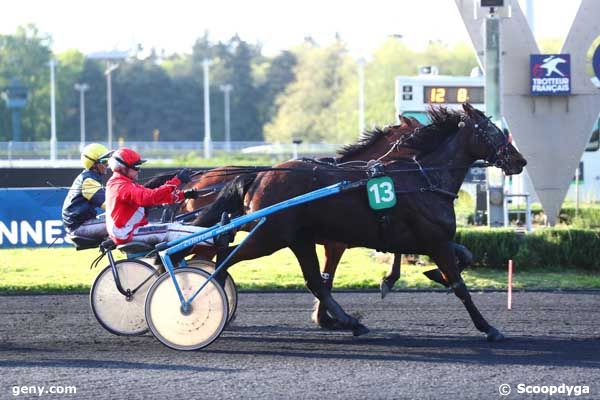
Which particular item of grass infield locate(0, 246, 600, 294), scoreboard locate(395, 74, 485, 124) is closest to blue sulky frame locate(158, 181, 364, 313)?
grass infield locate(0, 246, 600, 294)

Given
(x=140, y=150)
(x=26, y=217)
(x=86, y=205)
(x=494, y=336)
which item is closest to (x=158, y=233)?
(x=86, y=205)

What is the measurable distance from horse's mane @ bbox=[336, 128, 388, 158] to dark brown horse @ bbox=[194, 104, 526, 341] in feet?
1.99

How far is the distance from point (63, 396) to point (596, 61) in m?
11.8

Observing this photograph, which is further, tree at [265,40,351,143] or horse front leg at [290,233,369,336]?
tree at [265,40,351,143]

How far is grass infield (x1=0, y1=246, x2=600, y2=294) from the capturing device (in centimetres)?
1142

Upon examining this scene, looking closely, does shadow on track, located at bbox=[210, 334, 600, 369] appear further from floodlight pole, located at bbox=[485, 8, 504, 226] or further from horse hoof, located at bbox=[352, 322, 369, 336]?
floodlight pole, located at bbox=[485, 8, 504, 226]

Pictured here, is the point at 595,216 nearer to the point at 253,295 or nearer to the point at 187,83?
the point at 253,295

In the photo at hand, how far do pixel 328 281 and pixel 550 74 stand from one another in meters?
8.12

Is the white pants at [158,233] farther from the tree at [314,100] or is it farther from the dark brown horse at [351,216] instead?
the tree at [314,100]

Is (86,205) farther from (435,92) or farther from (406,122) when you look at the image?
(435,92)

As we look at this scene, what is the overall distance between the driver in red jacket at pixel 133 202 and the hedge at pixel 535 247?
5.47 m

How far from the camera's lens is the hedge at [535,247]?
1230 centimetres

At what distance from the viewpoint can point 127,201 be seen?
748 cm

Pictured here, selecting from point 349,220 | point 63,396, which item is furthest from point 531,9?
point 63,396
